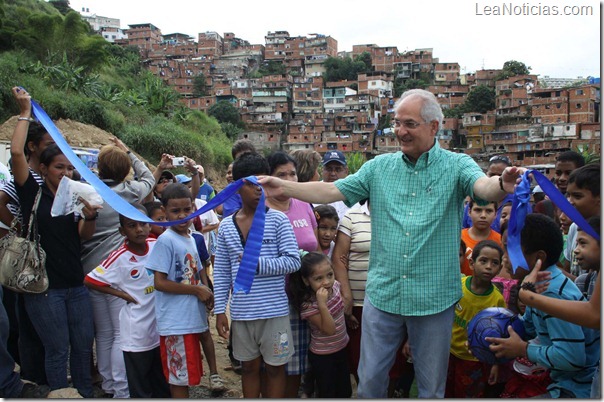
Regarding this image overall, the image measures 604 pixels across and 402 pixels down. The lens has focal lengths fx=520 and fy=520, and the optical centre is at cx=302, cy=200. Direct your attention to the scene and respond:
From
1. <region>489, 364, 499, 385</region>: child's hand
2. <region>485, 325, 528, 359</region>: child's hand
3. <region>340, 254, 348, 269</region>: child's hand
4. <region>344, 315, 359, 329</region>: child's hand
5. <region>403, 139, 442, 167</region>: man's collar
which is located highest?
<region>403, 139, 442, 167</region>: man's collar

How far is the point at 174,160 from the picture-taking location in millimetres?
4766

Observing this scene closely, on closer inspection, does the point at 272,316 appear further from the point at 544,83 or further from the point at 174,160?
the point at 544,83

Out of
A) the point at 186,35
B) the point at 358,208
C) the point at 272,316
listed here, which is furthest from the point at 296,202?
the point at 186,35

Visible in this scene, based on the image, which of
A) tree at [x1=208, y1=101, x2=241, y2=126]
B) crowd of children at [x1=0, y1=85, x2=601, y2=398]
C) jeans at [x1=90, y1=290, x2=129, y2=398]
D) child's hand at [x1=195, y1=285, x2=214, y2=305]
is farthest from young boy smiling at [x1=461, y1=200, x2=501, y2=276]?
tree at [x1=208, y1=101, x2=241, y2=126]

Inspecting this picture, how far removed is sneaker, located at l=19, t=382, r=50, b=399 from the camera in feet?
11.4

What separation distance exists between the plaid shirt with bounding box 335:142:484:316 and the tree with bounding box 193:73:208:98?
284ft

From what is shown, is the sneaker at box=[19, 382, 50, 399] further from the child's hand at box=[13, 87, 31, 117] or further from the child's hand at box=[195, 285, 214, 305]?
the child's hand at box=[13, 87, 31, 117]

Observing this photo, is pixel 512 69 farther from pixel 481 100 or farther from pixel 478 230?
pixel 478 230

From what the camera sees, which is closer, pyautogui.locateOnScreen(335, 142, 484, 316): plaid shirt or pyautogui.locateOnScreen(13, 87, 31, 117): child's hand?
pyautogui.locateOnScreen(335, 142, 484, 316): plaid shirt

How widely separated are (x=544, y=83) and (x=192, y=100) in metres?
50.8

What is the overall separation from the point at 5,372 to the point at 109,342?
2.27 ft

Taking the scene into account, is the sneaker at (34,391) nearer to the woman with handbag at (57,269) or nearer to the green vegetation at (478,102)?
the woman with handbag at (57,269)

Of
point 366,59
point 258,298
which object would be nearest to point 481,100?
point 366,59

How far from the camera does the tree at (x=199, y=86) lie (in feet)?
284
